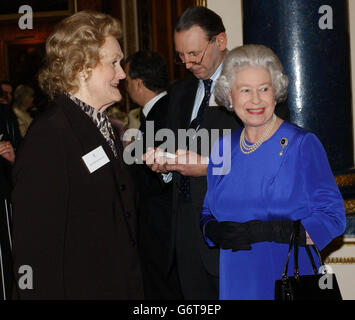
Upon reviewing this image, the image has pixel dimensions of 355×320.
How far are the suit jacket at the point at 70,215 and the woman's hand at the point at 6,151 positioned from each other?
2.04 meters

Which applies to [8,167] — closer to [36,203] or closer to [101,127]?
[101,127]

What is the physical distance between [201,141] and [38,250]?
4.28 ft

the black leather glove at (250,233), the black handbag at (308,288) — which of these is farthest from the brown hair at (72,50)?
the black handbag at (308,288)

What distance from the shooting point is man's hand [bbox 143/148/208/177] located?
2684 mm

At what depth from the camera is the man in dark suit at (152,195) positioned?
4.06 m

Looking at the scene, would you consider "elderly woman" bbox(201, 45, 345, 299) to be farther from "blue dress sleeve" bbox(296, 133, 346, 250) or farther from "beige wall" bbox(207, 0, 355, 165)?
"beige wall" bbox(207, 0, 355, 165)

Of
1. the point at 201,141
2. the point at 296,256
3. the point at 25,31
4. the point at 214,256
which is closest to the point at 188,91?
the point at 201,141

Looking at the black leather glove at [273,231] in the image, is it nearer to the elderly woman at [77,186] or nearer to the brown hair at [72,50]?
the elderly woman at [77,186]

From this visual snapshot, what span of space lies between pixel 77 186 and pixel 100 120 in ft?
1.10

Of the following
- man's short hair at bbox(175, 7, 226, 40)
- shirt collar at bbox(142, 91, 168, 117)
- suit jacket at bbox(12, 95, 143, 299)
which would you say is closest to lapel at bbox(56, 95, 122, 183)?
suit jacket at bbox(12, 95, 143, 299)

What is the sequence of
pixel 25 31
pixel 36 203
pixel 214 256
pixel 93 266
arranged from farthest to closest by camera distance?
pixel 25 31 < pixel 214 256 < pixel 93 266 < pixel 36 203

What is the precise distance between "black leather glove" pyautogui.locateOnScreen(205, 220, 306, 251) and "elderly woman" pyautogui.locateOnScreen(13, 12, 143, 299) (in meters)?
0.38

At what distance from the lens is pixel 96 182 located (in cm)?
193
